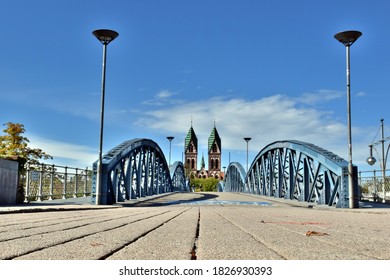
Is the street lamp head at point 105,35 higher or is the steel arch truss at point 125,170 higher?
the street lamp head at point 105,35

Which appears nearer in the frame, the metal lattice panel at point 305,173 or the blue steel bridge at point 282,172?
the metal lattice panel at point 305,173

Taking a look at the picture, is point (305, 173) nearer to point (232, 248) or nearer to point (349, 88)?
point (349, 88)

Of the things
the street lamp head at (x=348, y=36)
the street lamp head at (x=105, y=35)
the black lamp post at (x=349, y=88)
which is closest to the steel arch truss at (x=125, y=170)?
the street lamp head at (x=105, y=35)

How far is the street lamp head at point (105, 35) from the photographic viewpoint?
18953 mm

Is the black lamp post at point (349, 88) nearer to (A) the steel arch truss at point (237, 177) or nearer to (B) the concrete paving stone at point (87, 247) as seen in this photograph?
(B) the concrete paving stone at point (87, 247)

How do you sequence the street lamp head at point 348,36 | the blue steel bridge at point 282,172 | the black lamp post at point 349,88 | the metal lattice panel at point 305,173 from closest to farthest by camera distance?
the black lamp post at point 349,88
the street lamp head at point 348,36
the metal lattice panel at point 305,173
the blue steel bridge at point 282,172

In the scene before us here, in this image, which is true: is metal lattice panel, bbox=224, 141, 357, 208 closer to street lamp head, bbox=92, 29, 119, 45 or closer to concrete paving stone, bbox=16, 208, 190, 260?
street lamp head, bbox=92, 29, 119, 45

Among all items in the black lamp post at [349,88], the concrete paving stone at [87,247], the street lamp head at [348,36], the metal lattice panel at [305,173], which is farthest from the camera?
the metal lattice panel at [305,173]

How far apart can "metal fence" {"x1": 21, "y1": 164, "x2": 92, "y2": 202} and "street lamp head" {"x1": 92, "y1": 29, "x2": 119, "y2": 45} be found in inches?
261

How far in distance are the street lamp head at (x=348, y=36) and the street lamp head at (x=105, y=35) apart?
30.5 ft
